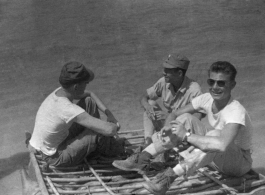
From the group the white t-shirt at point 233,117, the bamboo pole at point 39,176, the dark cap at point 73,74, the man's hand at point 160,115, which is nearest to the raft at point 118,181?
the bamboo pole at point 39,176

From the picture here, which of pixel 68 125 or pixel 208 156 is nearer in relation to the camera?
pixel 208 156

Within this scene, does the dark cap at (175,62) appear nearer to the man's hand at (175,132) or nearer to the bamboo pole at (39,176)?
the man's hand at (175,132)

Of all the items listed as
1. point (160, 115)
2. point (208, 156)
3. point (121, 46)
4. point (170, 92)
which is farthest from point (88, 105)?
point (121, 46)

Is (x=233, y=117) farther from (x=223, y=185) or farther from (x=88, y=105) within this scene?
(x=88, y=105)

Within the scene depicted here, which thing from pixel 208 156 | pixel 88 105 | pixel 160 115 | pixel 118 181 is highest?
pixel 88 105

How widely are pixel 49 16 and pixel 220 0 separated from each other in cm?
389

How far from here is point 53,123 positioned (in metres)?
3.58

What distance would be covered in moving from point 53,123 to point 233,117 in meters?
1.40

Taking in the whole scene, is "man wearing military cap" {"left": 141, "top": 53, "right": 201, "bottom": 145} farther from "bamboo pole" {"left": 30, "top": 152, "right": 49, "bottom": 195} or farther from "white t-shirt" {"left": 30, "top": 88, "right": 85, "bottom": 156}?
"bamboo pole" {"left": 30, "top": 152, "right": 49, "bottom": 195}

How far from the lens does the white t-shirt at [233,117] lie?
10.3ft

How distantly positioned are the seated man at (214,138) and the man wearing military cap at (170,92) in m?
Result: 0.59

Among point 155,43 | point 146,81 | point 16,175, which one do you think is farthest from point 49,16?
point 16,175

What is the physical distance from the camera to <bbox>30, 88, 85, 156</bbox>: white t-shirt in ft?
11.5

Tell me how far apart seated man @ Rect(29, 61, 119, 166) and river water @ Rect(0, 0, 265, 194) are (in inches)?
46.1
